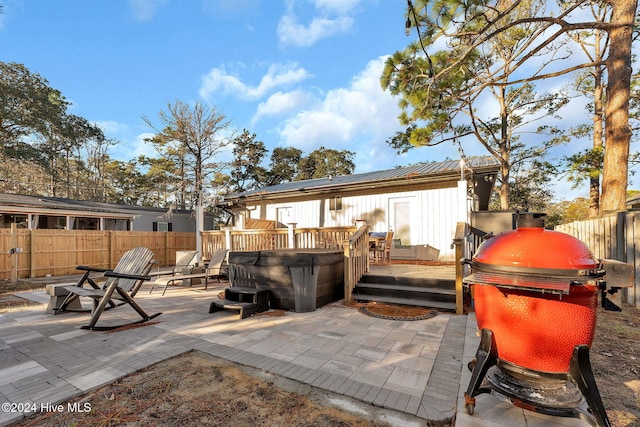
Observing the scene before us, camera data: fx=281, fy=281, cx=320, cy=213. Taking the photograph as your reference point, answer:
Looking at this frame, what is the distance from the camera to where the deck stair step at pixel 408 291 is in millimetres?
4801

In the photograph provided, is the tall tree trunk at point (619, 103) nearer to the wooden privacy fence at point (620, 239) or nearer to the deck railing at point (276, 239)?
the wooden privacy fence at point (620, 239)

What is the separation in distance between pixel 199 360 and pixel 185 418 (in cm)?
103

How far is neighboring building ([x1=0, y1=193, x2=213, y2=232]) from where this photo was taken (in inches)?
509

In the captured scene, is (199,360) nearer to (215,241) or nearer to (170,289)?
(170,289)

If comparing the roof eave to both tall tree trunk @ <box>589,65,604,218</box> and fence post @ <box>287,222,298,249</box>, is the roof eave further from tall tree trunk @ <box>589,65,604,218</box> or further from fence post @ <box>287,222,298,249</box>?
tall tree trunk @ <box>589,65,604,218</box>

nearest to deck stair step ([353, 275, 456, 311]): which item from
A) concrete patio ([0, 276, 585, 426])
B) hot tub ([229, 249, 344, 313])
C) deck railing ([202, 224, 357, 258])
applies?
concrete patio ([0, 276, 585, 426])

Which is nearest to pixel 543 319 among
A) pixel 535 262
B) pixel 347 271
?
pixel 535 262

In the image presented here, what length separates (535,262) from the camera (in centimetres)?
164

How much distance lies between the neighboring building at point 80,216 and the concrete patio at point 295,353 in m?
11.4

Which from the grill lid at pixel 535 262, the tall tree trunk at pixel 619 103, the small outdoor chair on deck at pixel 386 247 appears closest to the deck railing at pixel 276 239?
the small outdoor chair on deck at pixel 386 247

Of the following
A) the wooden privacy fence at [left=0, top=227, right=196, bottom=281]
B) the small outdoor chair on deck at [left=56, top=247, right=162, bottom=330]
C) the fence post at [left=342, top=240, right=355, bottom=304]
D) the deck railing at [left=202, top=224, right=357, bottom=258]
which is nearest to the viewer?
the small outdoor chair on deck at [left=56, top=247, right=162, bottom=330]

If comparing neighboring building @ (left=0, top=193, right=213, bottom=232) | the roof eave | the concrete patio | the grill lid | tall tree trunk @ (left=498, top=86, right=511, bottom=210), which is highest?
tall tree trunk @ (left=498, top=86, right=511, bottom=210)

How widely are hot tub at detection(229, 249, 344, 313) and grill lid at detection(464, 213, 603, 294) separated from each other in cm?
320

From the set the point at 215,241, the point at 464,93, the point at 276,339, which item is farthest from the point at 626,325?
the point at 215,241
